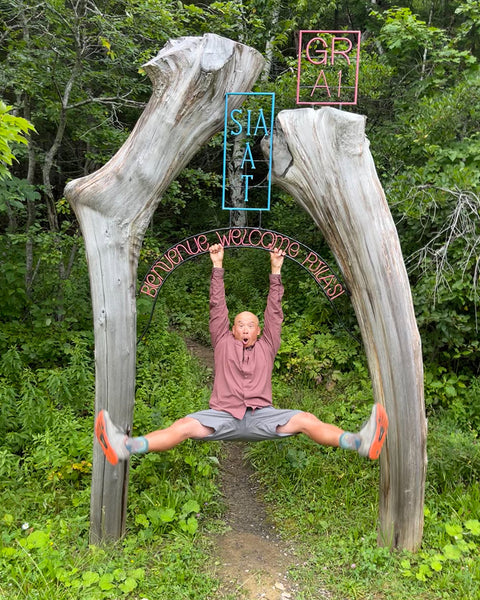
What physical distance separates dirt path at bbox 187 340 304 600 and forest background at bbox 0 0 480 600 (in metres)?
0.13

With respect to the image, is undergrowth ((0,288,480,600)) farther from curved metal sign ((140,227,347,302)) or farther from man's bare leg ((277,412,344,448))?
curved metal sign ((140,227,347,302))

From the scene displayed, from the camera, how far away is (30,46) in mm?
5691

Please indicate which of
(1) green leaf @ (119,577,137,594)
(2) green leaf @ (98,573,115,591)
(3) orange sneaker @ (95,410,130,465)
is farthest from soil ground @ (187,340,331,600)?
(3) orange sneaker @ (95,410,130,465)

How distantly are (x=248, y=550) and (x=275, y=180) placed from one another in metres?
2.74

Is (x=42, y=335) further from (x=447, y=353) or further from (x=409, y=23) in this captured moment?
(x=409, y=23)

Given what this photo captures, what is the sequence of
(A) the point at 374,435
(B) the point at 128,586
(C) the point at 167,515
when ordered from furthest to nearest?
(C) the point at 167,515 → (B) the point at 128,586 → (A) the point at 374,435

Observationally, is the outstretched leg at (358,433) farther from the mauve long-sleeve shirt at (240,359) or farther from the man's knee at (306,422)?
the mauve long-sleeve shirt at (240,359)

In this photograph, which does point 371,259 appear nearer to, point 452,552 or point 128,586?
point 452,552

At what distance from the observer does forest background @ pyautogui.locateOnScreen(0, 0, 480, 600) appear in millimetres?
3475

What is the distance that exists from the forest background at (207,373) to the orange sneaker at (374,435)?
62 centimetres

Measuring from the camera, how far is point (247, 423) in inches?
134

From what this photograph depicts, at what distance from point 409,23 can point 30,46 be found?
423 cm

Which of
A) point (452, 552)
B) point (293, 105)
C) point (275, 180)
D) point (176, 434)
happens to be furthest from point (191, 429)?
point (293, 105)

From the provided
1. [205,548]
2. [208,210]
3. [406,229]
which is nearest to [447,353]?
[406,229]
